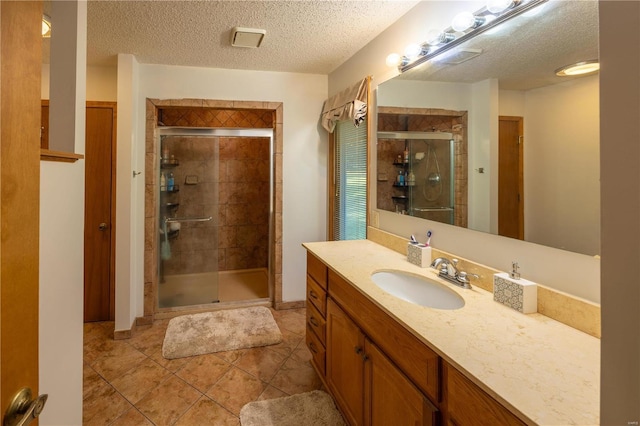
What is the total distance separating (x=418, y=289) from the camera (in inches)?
68.2

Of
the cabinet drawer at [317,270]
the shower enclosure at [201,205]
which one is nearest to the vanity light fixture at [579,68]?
the cabinet drawer at [317,270]

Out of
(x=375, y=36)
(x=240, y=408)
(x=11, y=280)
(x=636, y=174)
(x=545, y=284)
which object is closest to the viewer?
(x=636, y=174)

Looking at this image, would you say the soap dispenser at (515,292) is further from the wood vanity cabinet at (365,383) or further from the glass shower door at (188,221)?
the glass shower door at (188,221)

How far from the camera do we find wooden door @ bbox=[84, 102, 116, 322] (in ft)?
10.1

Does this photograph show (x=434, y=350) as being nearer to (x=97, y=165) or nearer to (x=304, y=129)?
(x=304, y=129)

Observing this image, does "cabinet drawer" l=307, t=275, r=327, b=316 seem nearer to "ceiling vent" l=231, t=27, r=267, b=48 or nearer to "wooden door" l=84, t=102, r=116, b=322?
"ceiling vent" l=231, t=27, r=267, b=48

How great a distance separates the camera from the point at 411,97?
2080mm

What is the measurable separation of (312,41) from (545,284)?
229cm

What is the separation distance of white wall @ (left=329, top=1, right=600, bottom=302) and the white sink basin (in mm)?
231

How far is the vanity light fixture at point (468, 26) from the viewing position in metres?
1.36

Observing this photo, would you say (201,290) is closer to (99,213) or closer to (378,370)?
(99,213)

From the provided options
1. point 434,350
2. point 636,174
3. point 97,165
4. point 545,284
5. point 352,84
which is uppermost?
point 352,84

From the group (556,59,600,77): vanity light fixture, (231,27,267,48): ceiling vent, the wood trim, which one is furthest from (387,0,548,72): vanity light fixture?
the wood trim

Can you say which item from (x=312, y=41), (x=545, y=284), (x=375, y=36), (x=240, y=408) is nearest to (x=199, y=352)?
(x=240, y=408)
